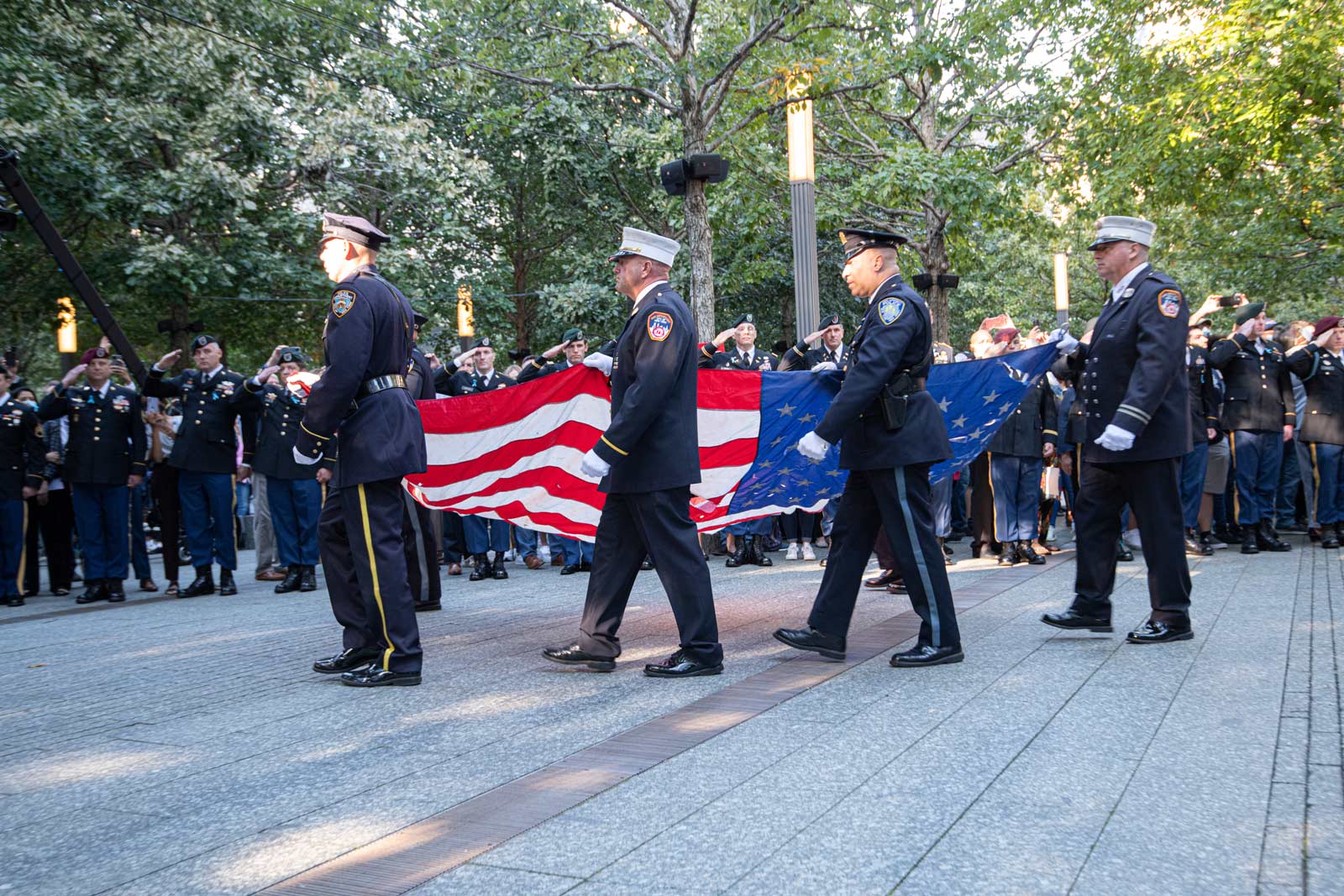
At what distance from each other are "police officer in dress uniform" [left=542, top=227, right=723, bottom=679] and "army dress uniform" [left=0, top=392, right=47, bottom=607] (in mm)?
6979

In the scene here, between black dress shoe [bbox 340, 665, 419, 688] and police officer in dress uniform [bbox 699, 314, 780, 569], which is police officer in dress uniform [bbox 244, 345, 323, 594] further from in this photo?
black dress shoe [bbox 340, 665, 419, 688]

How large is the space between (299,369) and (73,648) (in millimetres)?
4001

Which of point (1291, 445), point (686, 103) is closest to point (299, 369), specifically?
point (686, 103)

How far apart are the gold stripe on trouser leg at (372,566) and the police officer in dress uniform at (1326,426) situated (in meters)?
9.24

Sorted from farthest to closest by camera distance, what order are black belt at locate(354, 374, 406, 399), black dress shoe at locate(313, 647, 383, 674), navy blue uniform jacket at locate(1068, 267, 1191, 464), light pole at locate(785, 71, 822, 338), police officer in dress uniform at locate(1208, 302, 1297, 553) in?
police officer in dress uniform at locate(1208, 302, 1297, 553) → light pole at locate(785, 71, 822, 338) → black dress shoe at locate(313, 647, 383, 674) → navy blue uniform jacket at locate(1068, 267, 1191, 464) → black belt at locate(354, 374, 406, 399)

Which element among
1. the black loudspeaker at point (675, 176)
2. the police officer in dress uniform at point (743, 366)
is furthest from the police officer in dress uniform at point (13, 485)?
the black loudspeaker at point (675, 176)

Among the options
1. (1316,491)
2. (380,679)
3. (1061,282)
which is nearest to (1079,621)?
(380,679)

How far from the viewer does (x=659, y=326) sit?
5.72m

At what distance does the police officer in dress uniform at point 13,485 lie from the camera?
10625 millimetres

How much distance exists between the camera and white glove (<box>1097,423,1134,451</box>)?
584 cm

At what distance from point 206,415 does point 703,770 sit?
25.6ft

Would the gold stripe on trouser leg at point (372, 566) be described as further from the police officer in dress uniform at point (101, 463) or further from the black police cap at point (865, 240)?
the police officer in dress uniform at point (101, 463)

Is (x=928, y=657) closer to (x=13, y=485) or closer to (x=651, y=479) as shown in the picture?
(x=651, y=479)

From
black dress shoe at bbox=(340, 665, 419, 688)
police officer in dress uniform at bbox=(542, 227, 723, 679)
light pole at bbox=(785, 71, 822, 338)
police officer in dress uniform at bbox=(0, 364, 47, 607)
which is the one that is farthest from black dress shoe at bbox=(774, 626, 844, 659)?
police officer in dress uniform at bbox=(0, 364, 47, 607)
